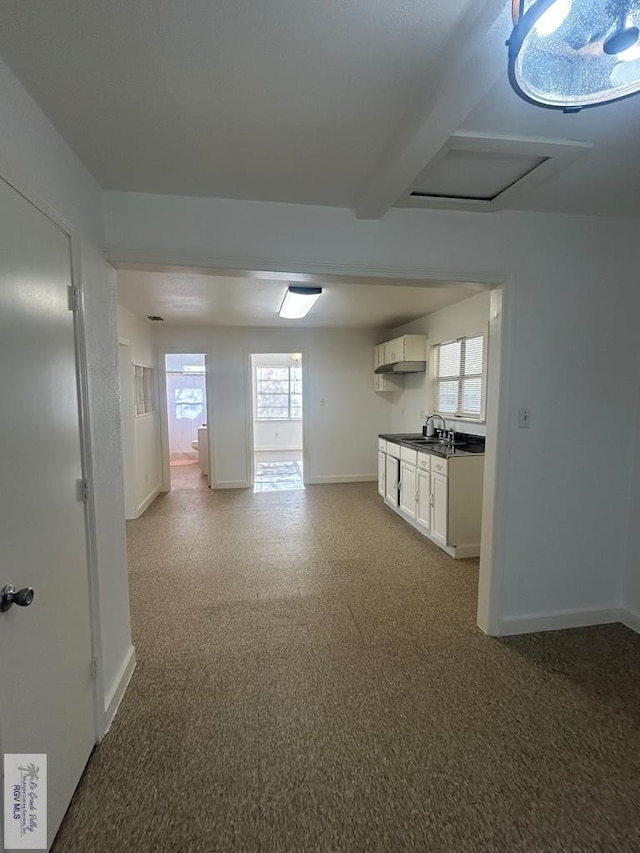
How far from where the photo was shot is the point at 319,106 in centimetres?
139

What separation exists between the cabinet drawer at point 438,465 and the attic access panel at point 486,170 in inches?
85.5

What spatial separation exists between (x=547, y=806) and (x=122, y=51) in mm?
2872

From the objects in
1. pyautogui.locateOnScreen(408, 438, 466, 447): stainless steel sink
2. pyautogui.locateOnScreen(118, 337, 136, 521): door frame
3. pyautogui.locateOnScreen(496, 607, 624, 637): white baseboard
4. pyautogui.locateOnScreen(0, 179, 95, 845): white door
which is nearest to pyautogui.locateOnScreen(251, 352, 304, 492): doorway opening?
pyautogui.locateOnScreen(118, 337, 136, 521): door frame

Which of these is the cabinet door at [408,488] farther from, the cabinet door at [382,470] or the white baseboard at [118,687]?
the white baseboard at [118,687]

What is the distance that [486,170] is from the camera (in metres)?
1.82

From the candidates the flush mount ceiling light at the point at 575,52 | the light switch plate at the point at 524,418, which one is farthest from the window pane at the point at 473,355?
the flush mount ceiling light at the point at 575,52

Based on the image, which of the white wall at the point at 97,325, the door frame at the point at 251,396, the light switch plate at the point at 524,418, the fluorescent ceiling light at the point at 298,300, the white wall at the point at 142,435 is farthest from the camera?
the door frame at the point at 251,396

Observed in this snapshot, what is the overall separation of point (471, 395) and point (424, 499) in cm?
123

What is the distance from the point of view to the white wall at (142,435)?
15.4 feet

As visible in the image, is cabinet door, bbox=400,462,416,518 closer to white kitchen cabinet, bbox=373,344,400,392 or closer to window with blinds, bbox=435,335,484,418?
window with blinds, bbox=435,335,484,418

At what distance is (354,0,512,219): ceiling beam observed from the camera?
40.7 inches

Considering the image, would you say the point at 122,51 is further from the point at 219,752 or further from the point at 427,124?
the point at 219,752

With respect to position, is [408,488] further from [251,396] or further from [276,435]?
[276,435]

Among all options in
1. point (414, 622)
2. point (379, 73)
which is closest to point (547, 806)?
point (414, 622)
